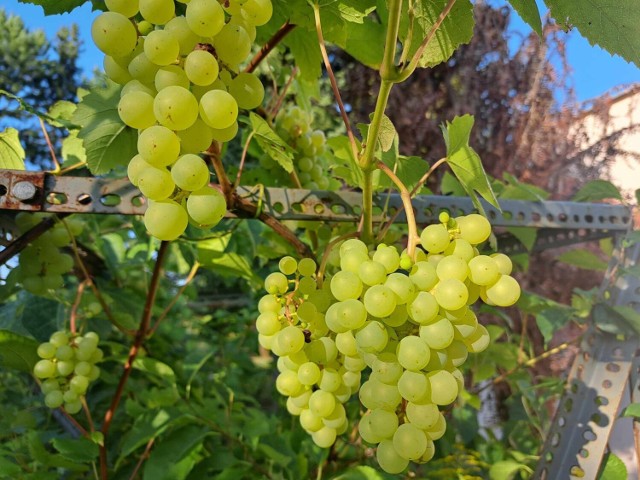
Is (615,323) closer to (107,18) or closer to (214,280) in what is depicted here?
(107,18)

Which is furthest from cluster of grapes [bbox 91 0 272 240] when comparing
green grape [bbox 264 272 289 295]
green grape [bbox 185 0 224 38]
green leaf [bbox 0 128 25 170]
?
green leaf [bbox 0 128 25 170]

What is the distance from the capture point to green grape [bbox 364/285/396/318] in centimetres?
30

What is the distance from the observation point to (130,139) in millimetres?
469

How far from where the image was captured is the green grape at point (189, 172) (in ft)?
0.94

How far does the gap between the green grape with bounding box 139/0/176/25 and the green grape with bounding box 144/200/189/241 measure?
117 mm

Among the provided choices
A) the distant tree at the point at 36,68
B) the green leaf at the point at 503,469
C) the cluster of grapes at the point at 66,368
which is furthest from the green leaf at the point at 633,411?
the distant tree at the point at 36,68

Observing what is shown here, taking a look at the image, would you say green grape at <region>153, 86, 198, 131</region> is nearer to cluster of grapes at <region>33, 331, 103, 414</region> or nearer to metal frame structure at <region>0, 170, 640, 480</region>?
metal frame structure at <region>0, 170, 640, 480</region>

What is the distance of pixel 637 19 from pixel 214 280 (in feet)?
8.68

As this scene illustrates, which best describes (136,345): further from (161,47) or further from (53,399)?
(161,47)

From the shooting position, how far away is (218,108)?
0.97 ft

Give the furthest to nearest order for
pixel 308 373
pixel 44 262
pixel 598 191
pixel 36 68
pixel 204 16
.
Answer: pixel 36 68 → pixel 598 191 → pixel 44 262 → pixel 308 373 → pixel 204 16

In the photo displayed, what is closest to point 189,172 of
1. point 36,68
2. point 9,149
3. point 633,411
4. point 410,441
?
point 410,441

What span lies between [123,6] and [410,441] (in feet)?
1.12

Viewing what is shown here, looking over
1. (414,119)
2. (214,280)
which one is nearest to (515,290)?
(414,119)
